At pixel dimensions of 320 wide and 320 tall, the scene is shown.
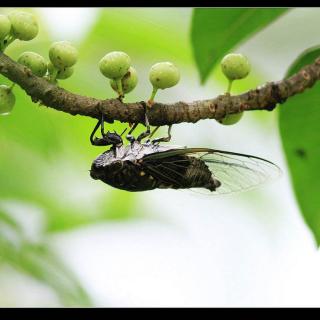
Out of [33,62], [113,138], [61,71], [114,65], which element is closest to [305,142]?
[113,138]

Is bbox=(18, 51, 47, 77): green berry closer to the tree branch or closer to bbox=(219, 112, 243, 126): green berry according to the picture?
the tree branch

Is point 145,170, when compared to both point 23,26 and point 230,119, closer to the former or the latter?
point 230,119

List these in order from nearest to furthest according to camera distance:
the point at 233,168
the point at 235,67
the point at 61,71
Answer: the point at 61,71
the point at 235,67
the point at 233,168

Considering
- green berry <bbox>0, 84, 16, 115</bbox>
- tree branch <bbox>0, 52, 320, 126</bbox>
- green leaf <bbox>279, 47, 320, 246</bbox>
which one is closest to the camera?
tree branch <bbox>0, 52, 320, 126</bbox>

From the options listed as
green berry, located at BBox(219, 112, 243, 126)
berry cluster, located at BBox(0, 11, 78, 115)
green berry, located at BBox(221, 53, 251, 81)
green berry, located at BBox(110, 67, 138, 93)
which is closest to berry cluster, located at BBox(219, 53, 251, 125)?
green berry, located at BBox(221, 53, 251, 81)

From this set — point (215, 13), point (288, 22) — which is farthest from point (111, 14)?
point (288, 22)

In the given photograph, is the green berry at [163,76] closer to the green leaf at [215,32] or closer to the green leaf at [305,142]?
the green leaf at [215,32]
